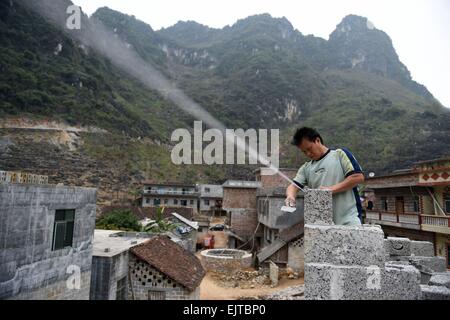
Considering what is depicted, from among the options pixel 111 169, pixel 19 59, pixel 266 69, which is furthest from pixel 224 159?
pixel 266 69

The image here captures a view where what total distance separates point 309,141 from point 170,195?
50.5 metres

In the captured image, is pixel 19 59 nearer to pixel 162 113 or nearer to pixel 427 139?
pixel 162 113

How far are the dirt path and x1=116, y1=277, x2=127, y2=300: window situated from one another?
6.60 m

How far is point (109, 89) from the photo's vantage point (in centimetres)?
8056

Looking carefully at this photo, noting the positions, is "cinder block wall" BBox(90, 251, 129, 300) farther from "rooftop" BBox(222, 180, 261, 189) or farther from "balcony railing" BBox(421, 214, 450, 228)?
"rooftop" BBox(222, 180, 261, 189)

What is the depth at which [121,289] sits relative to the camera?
12.5 m

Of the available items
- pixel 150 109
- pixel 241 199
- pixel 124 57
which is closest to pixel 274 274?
pixel 241 199

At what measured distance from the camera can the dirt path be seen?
61.3 ft

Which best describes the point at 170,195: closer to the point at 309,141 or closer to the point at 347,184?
the point at 309,141

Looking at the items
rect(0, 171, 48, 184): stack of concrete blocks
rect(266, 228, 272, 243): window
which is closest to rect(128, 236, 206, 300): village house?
rect(0, 171, 48, 184): stack of concrete blocks

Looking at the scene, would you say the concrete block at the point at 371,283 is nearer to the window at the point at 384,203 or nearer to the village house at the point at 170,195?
the window at the point at 384,203

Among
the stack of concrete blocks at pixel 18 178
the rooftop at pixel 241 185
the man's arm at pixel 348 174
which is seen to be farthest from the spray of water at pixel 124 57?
the man's arm at pixel 348 174
